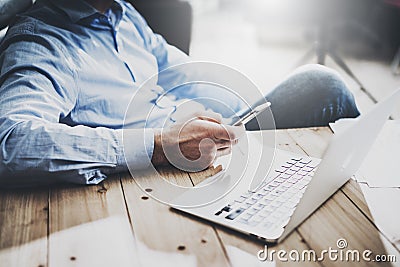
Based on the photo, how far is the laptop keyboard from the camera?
96 centimetres

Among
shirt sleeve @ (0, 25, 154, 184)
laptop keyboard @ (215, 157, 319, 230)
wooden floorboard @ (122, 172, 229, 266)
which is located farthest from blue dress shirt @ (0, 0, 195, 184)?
laptop keyboard @ (215, 157, 319, 230)

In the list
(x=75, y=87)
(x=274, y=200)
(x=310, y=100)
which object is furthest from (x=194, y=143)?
(x=310, y=100)

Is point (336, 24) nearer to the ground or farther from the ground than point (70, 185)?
nearer to the ground

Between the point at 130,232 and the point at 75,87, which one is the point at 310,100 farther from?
the point at 130,232

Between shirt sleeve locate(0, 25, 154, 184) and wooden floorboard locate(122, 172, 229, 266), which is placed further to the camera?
shirt sleeve locate(0, 25, 154, 184)

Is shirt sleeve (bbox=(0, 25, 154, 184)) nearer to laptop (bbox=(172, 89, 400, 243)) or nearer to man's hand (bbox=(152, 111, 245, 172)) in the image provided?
man's hand (bbox=(152, 111, 245, 172))

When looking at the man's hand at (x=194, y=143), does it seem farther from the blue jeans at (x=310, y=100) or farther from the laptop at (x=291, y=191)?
the blue jeans at (x=310, y=100)

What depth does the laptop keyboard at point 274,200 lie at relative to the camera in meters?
0.96

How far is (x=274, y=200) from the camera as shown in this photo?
1028mm

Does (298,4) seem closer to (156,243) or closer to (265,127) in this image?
(265,127)

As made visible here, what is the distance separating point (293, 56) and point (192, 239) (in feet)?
9.94

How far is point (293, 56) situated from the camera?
3.79 m

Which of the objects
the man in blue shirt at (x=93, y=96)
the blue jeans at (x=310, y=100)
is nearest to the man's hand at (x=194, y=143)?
the man in blue shirt at (x=93, y=96)

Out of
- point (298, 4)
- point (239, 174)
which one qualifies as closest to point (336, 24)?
point (298, 4)
